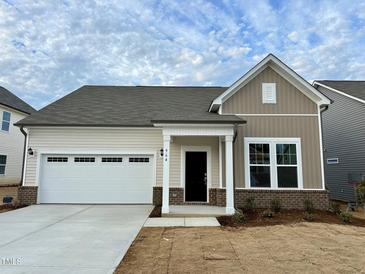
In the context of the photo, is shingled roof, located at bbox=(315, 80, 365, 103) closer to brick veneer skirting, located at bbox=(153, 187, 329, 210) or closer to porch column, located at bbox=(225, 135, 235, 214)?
brick veneer skirting, located at bbox=(153, 187, 329, 210)

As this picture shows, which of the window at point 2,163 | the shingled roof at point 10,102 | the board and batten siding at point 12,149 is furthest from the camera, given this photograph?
the shingled roof at point 10,102

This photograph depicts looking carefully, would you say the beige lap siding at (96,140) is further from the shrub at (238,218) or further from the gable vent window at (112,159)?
the shrub at (238,218)

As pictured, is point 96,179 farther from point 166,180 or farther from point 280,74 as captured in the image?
point 280,74

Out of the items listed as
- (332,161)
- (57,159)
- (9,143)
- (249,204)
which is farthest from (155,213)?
(9,143)

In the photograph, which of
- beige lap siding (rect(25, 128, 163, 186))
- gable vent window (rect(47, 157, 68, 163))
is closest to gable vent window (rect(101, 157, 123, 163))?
beige lap siding (rect(25, 128, 163, 186))

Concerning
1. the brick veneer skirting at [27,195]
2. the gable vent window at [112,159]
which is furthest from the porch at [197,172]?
the brick veneer skirting at [27,195]

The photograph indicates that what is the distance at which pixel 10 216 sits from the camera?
9.43 meters

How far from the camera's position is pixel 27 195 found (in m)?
12.2

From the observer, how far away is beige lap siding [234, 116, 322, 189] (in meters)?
11.0

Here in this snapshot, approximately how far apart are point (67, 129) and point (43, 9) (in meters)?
5.10

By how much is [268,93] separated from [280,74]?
3.12 ft

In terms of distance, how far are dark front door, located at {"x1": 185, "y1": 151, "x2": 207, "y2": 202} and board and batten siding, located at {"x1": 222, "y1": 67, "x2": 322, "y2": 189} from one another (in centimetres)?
166

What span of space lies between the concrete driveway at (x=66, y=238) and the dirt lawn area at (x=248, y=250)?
1.61 feet

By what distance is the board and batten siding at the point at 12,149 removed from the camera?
64.4ft
